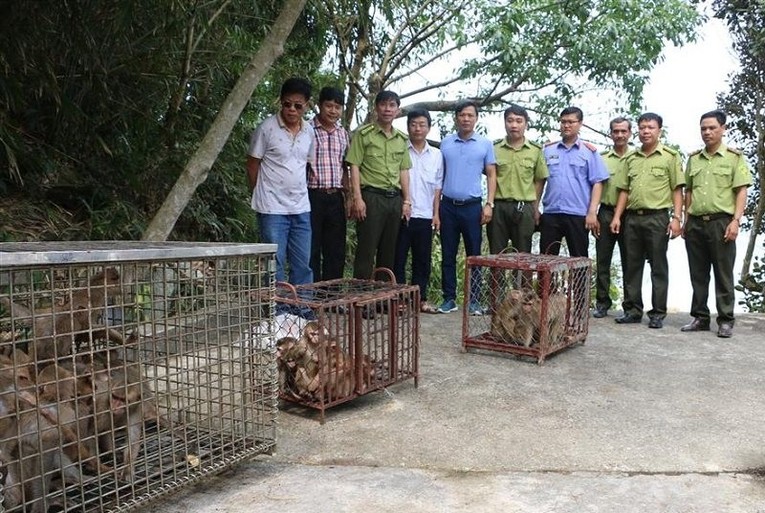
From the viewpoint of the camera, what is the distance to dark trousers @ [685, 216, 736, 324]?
16.1 ft

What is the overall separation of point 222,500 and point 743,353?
3620 millimetres

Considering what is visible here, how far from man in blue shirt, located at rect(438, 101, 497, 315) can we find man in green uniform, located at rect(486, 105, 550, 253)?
0.25ft

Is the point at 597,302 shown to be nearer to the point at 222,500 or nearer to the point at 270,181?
the point at 270,181

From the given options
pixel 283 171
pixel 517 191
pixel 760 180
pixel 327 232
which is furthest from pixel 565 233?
pixel 760 180

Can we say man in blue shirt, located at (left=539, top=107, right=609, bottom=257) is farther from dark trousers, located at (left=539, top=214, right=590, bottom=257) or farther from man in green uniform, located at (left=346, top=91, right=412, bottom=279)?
man in green uniform, located at (left=346, top=91, right=412, bottom=279)

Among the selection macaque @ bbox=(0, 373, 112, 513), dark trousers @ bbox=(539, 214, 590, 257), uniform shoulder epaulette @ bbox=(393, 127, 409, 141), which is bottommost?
macaque @ bbox=(0, 373, 112, 513)

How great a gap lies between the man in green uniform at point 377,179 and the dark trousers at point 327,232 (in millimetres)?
139

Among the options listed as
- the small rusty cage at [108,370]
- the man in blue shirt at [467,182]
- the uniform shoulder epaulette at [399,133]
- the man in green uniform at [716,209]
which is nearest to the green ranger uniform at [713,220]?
the man in green uniform at [716,209]

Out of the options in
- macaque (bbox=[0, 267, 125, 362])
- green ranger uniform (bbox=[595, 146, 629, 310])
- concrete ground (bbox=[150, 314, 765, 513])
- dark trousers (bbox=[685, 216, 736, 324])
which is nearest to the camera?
macaque (bbox=[0, 267, 125, 362])

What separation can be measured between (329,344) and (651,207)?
10.5ft

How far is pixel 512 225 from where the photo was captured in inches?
214

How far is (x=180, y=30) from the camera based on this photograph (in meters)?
4.18

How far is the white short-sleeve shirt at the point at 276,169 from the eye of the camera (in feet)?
14.5

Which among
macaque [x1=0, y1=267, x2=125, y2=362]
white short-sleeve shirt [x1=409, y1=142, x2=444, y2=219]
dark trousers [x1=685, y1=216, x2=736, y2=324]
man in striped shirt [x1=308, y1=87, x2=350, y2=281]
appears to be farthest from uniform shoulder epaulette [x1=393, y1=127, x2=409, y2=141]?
macaque [x1=0, y1=267, x2=125, y2=362]
